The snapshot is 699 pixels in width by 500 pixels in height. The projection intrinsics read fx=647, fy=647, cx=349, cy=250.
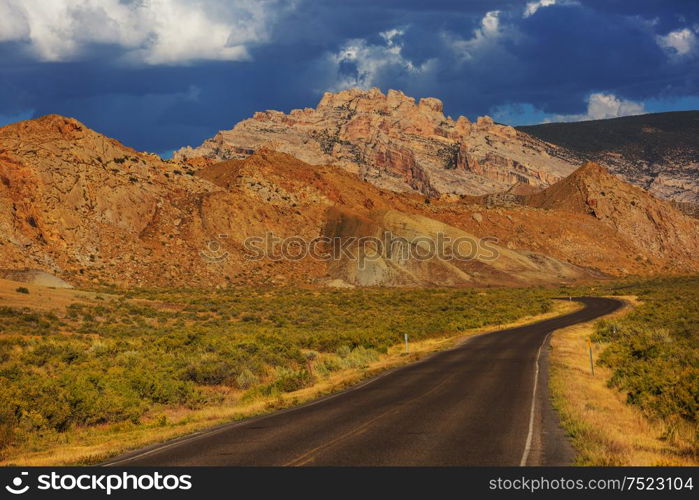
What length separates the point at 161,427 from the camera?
17.7 meters

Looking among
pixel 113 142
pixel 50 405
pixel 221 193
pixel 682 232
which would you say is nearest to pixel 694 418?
pixel 50 405

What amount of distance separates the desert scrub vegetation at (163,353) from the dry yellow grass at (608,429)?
32.1ft

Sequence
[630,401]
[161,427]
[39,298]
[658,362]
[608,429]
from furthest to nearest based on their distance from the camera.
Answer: [39,298] → [658,362] → [630,401] → [161,427] → [608,429]

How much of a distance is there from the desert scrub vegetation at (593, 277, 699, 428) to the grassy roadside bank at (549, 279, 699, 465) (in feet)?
0.09

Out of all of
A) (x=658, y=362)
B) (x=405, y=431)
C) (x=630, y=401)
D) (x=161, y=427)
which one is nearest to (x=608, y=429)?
(x=405, y=431)

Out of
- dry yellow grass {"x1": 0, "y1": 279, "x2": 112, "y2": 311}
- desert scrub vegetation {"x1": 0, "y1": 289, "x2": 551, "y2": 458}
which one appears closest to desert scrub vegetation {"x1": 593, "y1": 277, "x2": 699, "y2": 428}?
desert scrub vegetation {"x1": 0, "y1": 289, "x2": 551, "y2": 458}

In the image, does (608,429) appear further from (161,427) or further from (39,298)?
(39,298)

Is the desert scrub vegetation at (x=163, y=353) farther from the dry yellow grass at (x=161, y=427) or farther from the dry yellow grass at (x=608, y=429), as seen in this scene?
the dry yellow grass at (x=608, y=429)

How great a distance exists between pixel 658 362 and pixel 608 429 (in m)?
9.60

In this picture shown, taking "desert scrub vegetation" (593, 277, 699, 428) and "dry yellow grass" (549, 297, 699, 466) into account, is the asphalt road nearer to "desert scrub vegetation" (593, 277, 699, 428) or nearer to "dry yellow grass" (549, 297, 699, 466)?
"dry yellow grass" (549, 297, 699, 466)

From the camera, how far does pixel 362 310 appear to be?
197ft

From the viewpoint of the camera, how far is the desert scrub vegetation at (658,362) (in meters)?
15.9

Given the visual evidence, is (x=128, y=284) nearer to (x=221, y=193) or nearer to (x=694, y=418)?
(x=221, y=193)

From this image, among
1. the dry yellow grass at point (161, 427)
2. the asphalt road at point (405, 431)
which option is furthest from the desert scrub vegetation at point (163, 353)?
the asphalt road at point (405, 431)
